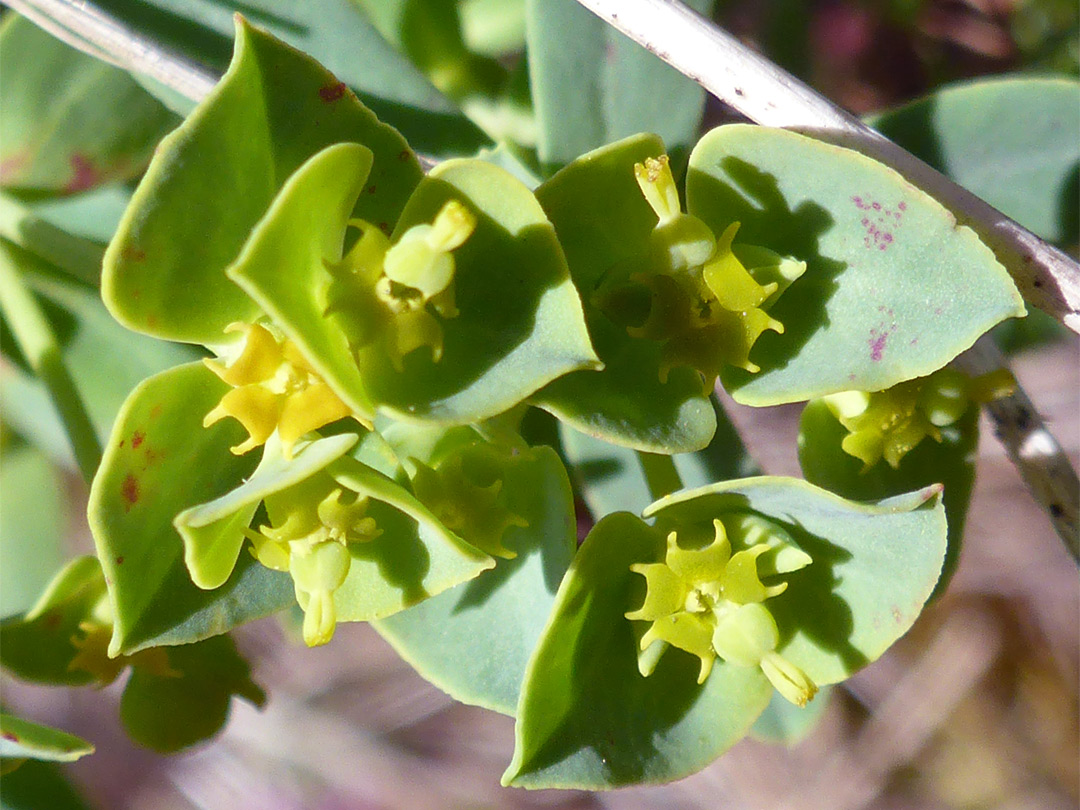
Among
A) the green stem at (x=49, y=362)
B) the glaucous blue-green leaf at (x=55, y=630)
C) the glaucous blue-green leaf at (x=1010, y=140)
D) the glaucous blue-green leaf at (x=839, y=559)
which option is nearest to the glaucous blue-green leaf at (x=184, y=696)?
the glaucous blue-green leaf at (x=55, y=630)

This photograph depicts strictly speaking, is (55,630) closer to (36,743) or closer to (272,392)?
(36,743)

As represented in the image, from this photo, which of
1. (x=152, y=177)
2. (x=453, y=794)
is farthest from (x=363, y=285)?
(x=453, y=794)

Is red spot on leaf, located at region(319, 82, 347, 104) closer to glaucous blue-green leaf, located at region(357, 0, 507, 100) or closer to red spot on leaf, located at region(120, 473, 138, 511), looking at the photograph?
red spot on leaf, located at region(120, 473, 138, 511)

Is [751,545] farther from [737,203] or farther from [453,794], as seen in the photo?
[453,794]

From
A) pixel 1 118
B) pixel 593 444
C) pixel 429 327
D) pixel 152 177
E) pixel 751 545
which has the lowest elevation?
pixel 593 444

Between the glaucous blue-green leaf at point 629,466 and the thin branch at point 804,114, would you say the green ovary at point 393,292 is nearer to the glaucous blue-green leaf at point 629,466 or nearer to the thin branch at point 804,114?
the thin branch at point 804,114

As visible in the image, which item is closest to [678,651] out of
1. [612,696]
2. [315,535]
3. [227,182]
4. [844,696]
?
[612,696]
